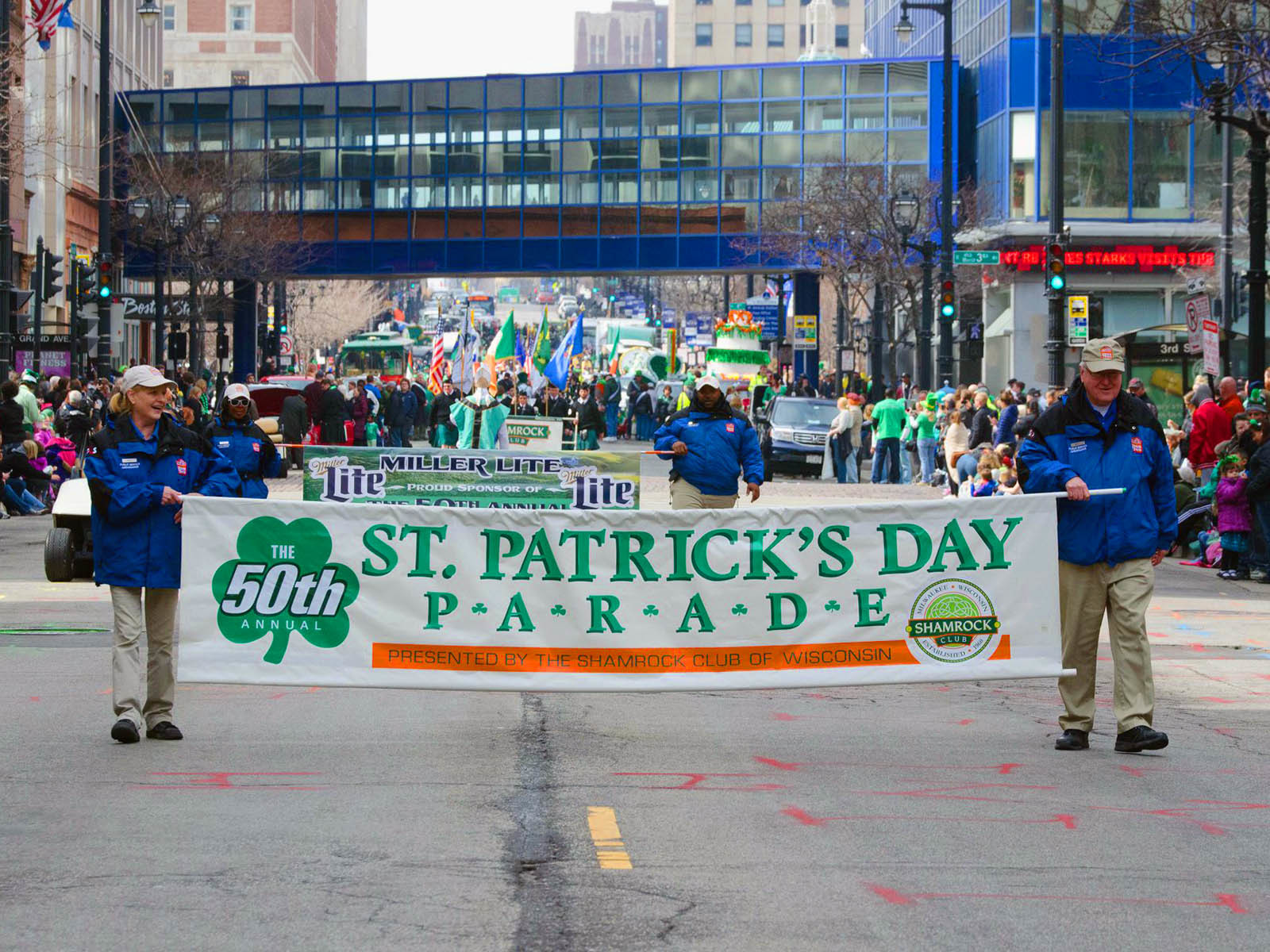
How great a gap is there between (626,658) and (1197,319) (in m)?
18.3

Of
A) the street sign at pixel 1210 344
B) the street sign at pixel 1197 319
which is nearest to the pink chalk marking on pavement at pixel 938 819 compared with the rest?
the street sign at pixel 1210 344

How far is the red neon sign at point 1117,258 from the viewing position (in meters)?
54.1

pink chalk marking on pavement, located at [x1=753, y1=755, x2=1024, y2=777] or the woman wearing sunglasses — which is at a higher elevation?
the woman wearing sunglasses

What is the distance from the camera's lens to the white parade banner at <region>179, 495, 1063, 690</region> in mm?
9312

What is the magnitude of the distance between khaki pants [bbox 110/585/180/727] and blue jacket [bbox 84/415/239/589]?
0.12 metres

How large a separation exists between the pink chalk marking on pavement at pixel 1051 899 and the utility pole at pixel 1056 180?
2218 centimetres

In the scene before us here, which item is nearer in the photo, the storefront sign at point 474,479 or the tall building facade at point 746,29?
the storefront sign at point 474,479

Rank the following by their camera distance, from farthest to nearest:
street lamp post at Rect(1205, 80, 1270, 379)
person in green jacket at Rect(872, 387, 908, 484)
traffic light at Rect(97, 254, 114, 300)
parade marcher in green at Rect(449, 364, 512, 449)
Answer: traffic light at Rect(97, 254, 114, 300) → person in green jacket at Rect(872, 387, 908, 484) → parade marcher in green at Rect(449, 364, 512, 449) → street lamp post at Rect(1205, 80, 1270, 379)

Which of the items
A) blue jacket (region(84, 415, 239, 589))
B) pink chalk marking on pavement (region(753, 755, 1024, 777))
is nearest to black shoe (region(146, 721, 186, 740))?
blue jacket (region(84, 415, 239, 589))

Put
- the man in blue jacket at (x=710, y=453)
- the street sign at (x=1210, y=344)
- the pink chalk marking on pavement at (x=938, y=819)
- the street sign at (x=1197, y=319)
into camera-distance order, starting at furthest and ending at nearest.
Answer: the street sign at (x=1197, y=319)
the street sign at (x=1210, y=344)
the man in blue jacket at (x=710, y=453)
the pink chalk marking on pavement at (x=938, y=819)

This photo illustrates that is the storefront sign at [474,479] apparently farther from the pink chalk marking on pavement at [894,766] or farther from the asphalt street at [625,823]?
the pink chalk marking on pavement at [894,766]

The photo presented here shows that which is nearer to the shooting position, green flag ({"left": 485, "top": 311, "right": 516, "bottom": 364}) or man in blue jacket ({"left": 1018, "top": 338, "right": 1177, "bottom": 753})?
man in blue jacket ({"left": 1018, "top": 338, "right": 1177, "bottom": 753})

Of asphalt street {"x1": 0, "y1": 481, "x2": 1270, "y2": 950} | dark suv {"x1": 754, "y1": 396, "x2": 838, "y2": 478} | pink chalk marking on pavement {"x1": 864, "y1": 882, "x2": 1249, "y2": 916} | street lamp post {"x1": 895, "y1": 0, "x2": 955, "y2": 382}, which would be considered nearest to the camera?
asphalt street {"x1": 0, "y1": 481, "x2": 1270, "y2": 950}

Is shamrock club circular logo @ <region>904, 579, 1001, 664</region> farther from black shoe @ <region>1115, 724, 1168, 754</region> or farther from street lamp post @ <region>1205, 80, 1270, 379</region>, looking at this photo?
street lamp post @ <region>1205, 80, 1270, 379</region>
